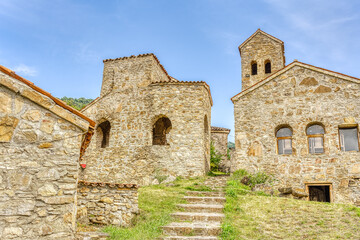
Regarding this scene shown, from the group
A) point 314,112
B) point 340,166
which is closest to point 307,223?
point 340,166

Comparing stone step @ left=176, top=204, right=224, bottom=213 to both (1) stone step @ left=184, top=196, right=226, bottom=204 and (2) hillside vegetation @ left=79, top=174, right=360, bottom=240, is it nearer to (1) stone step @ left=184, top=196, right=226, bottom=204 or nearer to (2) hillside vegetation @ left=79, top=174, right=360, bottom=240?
(2) hillside vegetation @ left=79, top=174, right=360, bottom=240

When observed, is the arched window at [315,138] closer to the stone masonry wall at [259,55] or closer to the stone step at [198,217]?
the stone step at [198,217]

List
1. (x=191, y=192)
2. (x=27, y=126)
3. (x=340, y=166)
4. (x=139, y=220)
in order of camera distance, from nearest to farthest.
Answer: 1. (x=27, y=126)
2. (x=139, y=220)
3. (x=191, y=192)
4. (x=340, y=166)

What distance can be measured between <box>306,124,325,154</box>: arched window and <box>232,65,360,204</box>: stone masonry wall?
238 millimetres

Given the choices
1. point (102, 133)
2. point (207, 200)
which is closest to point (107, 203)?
point (207, 200)

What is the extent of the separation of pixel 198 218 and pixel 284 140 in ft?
23.7

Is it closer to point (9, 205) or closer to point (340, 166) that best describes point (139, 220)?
point (9, 205)

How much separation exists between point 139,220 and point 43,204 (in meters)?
3.17

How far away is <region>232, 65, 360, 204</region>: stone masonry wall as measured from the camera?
12.9 metres

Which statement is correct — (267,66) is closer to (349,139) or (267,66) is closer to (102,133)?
(349,139)

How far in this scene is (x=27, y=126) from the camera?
18.3ft

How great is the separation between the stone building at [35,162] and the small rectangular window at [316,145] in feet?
36.1

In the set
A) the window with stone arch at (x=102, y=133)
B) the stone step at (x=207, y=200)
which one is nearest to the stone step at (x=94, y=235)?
the stone step at (x=207, y=200)

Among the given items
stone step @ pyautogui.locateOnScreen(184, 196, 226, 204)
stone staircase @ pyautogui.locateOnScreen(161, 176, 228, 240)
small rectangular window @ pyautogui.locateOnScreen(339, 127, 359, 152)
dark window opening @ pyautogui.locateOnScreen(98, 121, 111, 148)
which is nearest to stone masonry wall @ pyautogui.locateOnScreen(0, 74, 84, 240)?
stone staircase @ pyautogui.locateOnScreen(161, 176, 228, 240)
